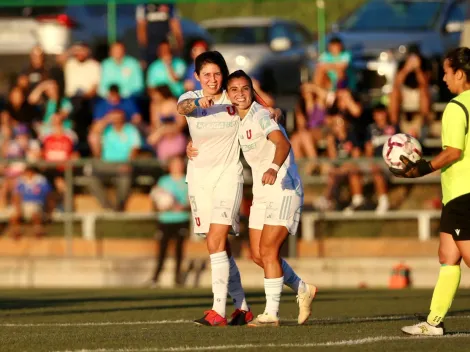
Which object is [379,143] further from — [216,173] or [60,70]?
[216,173]

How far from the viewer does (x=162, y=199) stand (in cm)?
1919

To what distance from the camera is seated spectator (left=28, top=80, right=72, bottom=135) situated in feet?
69.9

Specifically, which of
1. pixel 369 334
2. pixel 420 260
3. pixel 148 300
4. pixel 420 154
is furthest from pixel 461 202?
pixel 420 260

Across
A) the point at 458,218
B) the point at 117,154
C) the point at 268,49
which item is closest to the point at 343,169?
the point at 117,154

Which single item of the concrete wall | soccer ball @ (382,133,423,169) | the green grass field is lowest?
the concrete wall

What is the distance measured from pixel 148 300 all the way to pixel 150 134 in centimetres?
606

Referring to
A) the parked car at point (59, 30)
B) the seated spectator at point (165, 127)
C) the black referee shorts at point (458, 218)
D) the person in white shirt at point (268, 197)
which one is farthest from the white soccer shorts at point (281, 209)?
the parked car at point (59, 30)

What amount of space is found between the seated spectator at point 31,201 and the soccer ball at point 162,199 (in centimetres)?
160

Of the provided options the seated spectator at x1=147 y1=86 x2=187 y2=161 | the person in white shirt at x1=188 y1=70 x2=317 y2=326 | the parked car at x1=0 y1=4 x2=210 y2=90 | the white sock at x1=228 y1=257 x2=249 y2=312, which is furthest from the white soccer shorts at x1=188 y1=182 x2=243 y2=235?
the parked car at x1=0 y1=4 x2=210 y2=90

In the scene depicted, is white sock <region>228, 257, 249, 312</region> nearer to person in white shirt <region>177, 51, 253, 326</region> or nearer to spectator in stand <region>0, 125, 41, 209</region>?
person in white shirt <region>177, 51, 253, 326</region>

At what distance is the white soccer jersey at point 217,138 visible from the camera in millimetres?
11141

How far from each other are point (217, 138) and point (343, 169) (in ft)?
27.5

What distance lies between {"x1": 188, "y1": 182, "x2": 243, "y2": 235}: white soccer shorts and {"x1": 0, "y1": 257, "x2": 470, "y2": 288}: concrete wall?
7.63 m

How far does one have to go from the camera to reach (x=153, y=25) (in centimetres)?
2381
